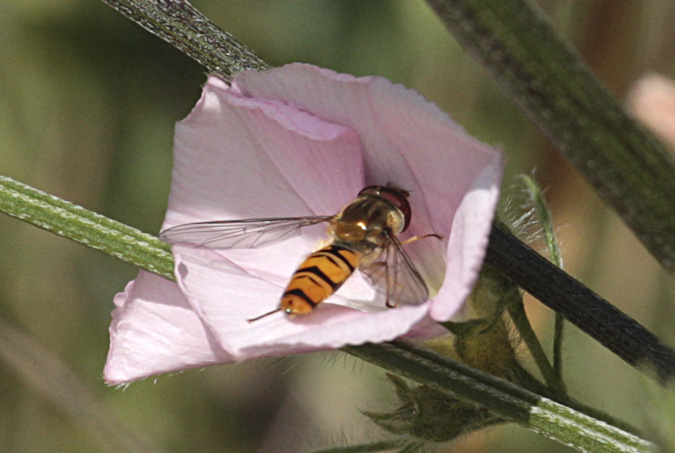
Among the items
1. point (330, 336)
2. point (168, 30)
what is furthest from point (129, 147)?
point (330, 336)

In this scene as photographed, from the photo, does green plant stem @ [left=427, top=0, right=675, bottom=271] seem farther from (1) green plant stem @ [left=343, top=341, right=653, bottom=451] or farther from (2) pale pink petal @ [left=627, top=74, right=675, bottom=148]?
(2) pale pink petal @ [left=627, top=74, right=675, bottom=148]

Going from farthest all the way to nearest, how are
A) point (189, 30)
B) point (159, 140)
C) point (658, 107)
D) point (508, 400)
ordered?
point (159, 140), point (658, 107), point (189, 30), point (508, 400)

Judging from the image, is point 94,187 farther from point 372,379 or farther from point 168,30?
point 168,30

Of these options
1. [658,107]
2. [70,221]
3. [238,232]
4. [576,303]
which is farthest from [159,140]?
[576,303]

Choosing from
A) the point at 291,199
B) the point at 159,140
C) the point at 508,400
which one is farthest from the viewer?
the point at 159,140

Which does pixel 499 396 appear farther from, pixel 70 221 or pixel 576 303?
pixel 70 221

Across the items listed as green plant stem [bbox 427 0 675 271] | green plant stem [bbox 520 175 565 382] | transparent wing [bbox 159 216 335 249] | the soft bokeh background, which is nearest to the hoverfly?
transparent wing [bbox 159 216 335 249]

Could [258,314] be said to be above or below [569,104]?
below
